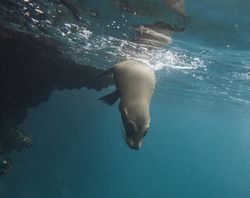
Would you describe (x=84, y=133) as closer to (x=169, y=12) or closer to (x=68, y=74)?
(x=68, y=74)

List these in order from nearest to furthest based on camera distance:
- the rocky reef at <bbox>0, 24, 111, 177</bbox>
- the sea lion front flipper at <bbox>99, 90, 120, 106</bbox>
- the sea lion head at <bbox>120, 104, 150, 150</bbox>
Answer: the sea lion head at <bbox>120, 104, 150, 150</bbox> → the sea lion front flipper at <bbox>99, 90, 120, 106</bbox> → the rocky reef at <bbox>0, 24, 111, 177</bbox>

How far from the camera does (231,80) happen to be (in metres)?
22.4

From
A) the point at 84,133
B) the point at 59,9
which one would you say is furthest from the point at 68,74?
the point at 84,133

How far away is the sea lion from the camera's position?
5098 millimetres

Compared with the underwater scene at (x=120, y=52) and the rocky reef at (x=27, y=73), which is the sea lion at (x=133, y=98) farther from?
the rocky reef at (x=27, y=73)

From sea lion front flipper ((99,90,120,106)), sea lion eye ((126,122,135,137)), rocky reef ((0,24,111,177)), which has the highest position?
sea lion eye ((126,122,135,137))

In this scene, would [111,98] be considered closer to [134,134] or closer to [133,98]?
[133,98]

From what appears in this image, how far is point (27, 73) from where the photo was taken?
15.2m

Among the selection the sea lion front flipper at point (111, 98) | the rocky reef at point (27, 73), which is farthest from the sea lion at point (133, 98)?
the rocky reef at point (27, 73)

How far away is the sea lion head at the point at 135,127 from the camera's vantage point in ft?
16.5

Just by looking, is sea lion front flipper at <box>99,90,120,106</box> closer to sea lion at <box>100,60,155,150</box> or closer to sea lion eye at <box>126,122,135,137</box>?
sea lion at <box>100,60,155,150</box>

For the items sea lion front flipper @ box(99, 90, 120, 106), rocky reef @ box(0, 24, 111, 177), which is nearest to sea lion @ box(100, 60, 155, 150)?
sea lion front flipper @ box(99, 90, 120, 106)

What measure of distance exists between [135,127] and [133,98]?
32.0 inches

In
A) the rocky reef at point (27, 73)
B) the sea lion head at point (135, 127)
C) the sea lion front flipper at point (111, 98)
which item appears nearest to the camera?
the sea lion head at point (135, 127)
